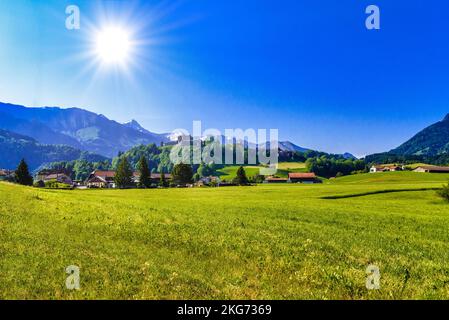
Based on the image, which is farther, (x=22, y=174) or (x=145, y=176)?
(x=145, y=176)

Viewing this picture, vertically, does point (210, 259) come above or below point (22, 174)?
below

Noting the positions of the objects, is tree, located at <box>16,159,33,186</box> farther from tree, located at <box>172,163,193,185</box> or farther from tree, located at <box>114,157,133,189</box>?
tree, located at <box>172,163,193,185</box>

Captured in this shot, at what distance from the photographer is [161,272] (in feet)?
47.1

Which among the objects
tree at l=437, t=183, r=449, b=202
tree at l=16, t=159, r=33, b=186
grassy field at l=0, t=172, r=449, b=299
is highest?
tree at l=16, t=159, r=33, b=186

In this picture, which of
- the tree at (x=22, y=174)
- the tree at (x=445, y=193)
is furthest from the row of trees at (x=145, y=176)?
the tree at (x=445, y=193)

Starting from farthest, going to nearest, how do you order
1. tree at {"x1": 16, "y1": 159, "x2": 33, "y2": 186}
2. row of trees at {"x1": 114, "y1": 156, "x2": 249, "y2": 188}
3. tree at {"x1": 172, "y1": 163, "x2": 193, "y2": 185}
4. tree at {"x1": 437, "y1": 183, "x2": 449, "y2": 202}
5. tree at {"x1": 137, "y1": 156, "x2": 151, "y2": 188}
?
tree at {"x1": 172, "y1": 163, "x2": 193, "y2": 185}
row of trees at {"x1": 114, "y1": 156, "x2": 249, "y2": 188}
tree at {"x1": 137, "y1": 156, "x2": 151, "y2": 188}
tree at {"x1": 16, "y1": 159, "x2": 33, "y2": 186}
tree at {"x1": 437, "y1": 183, "x2": 449, "y2": 202}

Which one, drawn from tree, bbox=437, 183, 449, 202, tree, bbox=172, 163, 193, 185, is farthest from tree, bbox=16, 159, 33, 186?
tree, bbox=437, 183, 449, 202

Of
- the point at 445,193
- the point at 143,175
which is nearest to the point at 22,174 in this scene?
the point at 143,175

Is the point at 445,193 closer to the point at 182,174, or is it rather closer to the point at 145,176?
the point at 182,174

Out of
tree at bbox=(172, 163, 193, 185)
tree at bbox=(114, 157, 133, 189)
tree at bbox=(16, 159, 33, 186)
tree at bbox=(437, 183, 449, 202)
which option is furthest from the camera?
tree at bbox=(172, 163, 193, 185)

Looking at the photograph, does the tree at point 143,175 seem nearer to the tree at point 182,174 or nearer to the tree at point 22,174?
the tree at point 182,174
